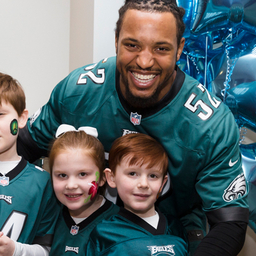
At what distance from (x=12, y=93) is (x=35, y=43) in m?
1.17

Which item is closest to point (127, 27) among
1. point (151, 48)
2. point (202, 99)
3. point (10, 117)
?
point (151, 48)

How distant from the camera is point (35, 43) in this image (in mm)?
2205

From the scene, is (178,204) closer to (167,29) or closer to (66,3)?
(167,29)

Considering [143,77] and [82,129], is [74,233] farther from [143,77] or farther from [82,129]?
[143,77]

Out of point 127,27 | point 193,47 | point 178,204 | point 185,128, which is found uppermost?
point 127,27

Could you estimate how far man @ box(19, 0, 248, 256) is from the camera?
1.10m

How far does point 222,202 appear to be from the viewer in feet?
3.64

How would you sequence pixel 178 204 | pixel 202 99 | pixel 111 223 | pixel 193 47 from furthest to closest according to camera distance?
pixel 193 47 → pixel 178 204 → pixel 202 99 → pixel 111 223

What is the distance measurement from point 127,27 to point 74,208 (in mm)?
589

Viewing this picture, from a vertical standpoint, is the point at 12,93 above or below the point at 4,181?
above

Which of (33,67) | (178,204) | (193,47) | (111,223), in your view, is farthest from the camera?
(33,67)

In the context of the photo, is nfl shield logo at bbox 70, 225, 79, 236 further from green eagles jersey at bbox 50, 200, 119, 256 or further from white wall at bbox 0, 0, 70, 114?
white wall at bbox 0, 0, 70, 114

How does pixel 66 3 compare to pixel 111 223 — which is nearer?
pixel 111 223

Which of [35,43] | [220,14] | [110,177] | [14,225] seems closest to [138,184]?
[110,177]
